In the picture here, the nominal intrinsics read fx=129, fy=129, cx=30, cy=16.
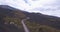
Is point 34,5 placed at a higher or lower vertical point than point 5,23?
higher

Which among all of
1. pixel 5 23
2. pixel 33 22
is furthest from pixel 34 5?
pixel 5 23

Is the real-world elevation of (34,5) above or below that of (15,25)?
above

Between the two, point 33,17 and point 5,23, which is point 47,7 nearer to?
point 33,17

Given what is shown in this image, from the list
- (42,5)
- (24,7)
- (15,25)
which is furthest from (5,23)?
(42,5)

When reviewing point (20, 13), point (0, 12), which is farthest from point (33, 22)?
point (0, 12)

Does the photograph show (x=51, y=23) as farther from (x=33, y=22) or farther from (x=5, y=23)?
(x=5, y=23)

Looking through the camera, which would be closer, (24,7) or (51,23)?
(51,23)

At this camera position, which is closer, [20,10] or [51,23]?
[51,23]
